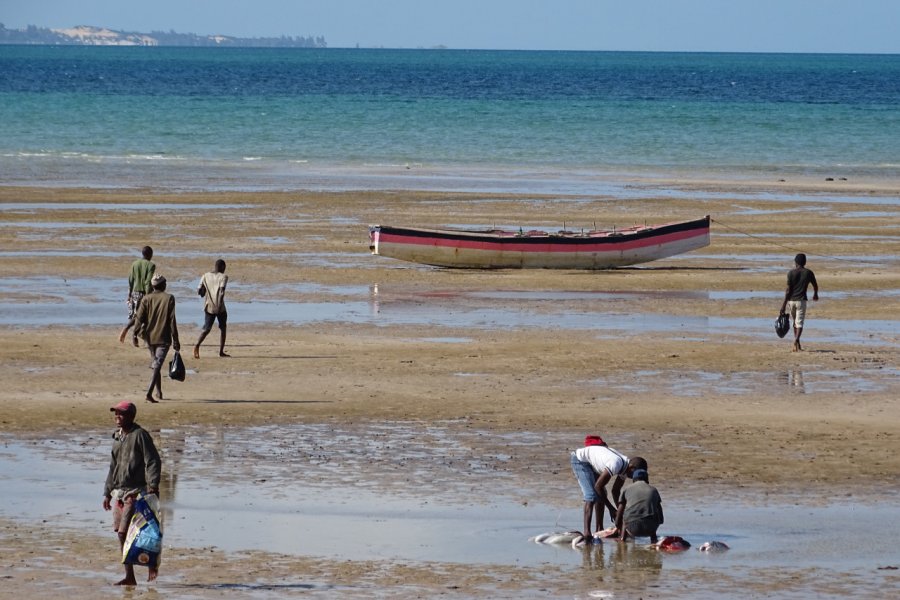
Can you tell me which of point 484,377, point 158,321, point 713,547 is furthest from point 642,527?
point 484,377

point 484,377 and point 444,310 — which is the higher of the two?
point 444,310

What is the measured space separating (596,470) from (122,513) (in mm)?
3996

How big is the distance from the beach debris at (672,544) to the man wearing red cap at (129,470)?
13.9 ft

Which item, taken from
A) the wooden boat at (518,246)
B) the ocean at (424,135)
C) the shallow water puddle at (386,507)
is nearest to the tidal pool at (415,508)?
the shallow water puddle at (386,507)

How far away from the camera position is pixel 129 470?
1188 cm

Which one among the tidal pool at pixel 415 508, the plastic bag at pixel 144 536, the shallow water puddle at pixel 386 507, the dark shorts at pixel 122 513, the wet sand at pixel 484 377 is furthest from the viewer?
the shallow water puddle at pixel 386 507

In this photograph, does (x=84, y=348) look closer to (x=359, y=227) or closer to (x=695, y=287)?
(x=695, y=287)

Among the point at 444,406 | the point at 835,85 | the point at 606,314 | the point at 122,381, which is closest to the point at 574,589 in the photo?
the point at 444,406

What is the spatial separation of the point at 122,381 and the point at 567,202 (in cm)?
2820

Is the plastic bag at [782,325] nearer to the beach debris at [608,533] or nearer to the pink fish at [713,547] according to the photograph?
the beach debris at [608,533]

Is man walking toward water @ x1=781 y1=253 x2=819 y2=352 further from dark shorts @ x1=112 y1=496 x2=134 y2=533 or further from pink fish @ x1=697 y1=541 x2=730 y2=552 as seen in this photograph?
dark shorts @ x1=112 y1=496 x2=134 y2=533

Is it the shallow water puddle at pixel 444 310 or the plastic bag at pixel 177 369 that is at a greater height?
the shallow water puddle at pixel 444 310

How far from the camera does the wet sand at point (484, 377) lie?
42.5ft

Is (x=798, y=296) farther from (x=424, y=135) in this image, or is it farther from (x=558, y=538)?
(x=424, y=135)
